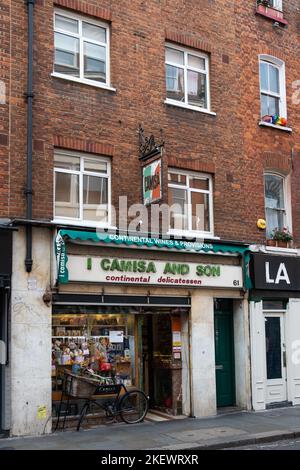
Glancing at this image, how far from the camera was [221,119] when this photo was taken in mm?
15711

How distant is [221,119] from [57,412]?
819 centimetres

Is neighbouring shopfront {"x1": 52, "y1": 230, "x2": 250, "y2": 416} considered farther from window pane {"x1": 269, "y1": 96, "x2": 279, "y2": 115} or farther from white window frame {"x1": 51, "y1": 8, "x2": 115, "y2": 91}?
window pane {"x1": 269, "y1": 96, "x2": 279, "y2": 115}

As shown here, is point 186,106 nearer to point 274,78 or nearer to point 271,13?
point 274,78

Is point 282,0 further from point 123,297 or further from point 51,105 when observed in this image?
point 123,297

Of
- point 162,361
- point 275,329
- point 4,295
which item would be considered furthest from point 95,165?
point 275,329

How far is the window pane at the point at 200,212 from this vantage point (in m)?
15.0

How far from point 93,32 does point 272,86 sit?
5.88 metres

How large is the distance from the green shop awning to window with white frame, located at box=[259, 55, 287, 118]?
170 inches

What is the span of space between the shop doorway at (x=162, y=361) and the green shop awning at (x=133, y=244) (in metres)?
1.76

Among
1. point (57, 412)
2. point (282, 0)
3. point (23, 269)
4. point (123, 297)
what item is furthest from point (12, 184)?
point (282, 0)

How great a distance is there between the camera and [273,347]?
628 inches

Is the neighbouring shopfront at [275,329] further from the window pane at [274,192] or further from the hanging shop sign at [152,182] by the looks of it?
the hanging shop sign at [152,182]

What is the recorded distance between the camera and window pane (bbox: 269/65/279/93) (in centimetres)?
1734

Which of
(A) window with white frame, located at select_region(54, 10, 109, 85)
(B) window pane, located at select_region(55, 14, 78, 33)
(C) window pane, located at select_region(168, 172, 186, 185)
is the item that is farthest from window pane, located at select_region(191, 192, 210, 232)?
(B) window pane, located at select_region(55, 14, 78, 33)
